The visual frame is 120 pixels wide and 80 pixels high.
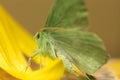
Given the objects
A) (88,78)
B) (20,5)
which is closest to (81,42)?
(88,78)

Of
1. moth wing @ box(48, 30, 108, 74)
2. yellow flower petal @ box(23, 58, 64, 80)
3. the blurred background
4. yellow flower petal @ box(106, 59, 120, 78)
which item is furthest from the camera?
the blurred background

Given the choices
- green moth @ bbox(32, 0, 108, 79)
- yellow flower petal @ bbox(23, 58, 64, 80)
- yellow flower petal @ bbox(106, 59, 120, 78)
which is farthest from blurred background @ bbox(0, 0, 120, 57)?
yellow flower petal @ bbox(23, 58, 64, 80)

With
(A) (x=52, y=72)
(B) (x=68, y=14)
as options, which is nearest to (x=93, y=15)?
(B) (x=68, y=14)

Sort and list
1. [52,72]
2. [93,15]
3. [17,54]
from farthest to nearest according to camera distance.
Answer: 1. [93,15]
2. [17,54]
3. [52,72]

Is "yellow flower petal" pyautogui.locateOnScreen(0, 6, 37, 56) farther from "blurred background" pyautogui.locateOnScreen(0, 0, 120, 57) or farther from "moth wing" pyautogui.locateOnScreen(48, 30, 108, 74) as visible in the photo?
"blurred background" pyautogui.locateOnScreen(0, 0, 120, 57)

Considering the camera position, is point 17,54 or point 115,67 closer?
point 17,54

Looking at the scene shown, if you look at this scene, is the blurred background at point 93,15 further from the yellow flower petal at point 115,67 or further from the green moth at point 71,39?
the green moth at point 71,39

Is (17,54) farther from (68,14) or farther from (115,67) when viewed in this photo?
(115,67)
